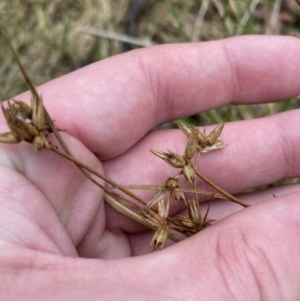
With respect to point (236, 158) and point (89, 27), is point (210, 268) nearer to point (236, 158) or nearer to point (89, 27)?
point (236, 158)

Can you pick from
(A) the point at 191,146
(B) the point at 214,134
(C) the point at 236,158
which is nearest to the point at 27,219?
(A) the point at 191,146

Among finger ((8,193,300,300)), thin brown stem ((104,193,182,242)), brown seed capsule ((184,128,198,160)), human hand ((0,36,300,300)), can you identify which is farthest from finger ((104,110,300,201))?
finger ((8,193,300,300))

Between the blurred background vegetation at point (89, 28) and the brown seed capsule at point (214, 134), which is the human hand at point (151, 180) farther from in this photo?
the blurred background vegetation at point (89, 28)

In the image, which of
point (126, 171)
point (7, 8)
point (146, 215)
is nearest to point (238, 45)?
point (126, 171)

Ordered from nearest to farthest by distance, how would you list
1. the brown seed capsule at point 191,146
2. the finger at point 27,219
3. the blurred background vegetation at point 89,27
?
1. the finger at point 27,219
2. the brown seed capsule at point 191,146
3. the blurred background vegetation at point 89,27

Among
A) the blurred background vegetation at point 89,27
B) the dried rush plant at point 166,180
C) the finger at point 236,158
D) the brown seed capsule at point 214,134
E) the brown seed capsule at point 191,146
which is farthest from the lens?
the blurred background vegetation at point 89,27

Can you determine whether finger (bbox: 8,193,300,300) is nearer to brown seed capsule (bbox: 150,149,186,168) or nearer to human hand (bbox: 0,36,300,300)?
human hand (bbox: 0,36,300,300)

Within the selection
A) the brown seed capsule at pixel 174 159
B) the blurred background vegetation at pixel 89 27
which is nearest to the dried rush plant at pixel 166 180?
the brown seed capsule at pixel 174 159
